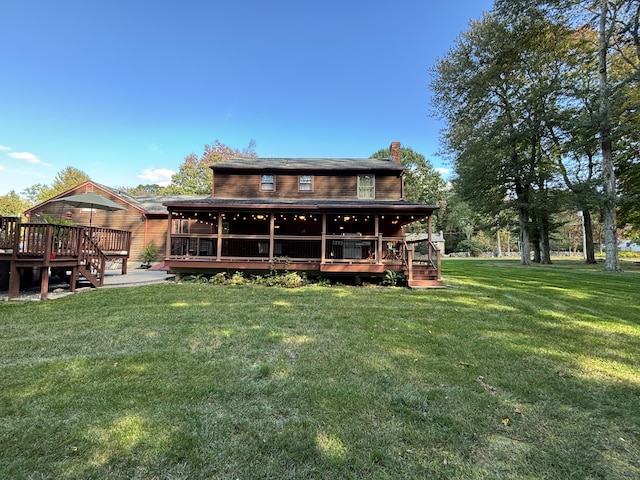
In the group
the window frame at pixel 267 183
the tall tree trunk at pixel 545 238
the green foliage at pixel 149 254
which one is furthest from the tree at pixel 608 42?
the green foliage at pixel 149 254

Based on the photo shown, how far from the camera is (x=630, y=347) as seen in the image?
4.73 meters

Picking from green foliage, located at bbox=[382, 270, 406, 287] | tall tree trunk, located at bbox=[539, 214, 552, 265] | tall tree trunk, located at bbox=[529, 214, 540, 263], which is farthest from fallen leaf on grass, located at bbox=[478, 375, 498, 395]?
tall tree trunk, located at bbox=[529, 214, 540, 263]

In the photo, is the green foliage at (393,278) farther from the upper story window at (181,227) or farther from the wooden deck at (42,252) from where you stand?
the upper story window at (181,227)

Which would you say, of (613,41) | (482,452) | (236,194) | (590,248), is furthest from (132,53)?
(590,248)

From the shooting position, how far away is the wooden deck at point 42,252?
745 cm

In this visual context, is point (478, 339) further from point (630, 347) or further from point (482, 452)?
point (482, 452)

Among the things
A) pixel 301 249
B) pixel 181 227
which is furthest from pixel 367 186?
pixel 181 227

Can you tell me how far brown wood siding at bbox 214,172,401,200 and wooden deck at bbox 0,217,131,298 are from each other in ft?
22.9

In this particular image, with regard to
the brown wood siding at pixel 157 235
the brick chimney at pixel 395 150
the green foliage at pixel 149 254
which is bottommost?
the green foliage at pixel 149 254

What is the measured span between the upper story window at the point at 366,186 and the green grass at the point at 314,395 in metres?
9.48

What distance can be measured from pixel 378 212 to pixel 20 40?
2119 centimetres

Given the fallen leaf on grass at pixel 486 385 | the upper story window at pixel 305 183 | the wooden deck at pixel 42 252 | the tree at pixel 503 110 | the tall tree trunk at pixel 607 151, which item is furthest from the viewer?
the tree at pixel 503 110

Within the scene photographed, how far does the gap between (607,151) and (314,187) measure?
16.8 m

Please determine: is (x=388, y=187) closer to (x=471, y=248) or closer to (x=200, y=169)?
(x=200, y=169)
